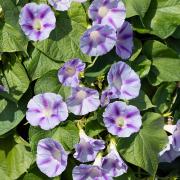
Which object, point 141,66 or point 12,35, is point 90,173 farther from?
point 12,35

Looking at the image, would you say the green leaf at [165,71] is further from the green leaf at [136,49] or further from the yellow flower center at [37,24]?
the yellow flower center at [37,24]

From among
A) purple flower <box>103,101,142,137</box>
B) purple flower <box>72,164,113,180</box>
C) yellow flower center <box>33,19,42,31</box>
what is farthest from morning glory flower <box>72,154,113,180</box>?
yellow flower center <box>33,19,42,31</box>

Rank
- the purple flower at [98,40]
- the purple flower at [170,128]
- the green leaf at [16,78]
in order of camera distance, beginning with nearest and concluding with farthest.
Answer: the purple flower at [98,40] → the green leaf at [16,78] → the purple flower at [170,128]

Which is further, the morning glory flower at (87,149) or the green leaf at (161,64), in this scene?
the green leaf at (161,64)

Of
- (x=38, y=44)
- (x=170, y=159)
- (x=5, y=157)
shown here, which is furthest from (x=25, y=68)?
(x=170, y=159)

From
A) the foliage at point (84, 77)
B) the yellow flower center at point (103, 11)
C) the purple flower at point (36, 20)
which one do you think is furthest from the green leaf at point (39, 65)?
the yellow flower center at point (103, 11)

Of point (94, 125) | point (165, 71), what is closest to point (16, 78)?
point (94, 125)
